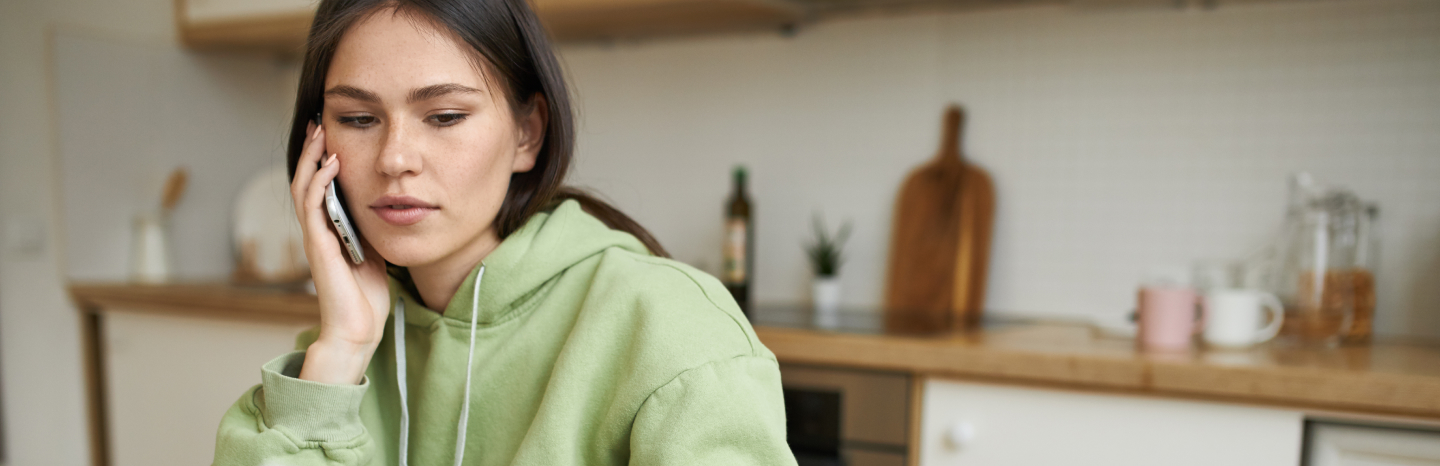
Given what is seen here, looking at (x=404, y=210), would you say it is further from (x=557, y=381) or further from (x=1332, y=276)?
(x=1332, y=276)

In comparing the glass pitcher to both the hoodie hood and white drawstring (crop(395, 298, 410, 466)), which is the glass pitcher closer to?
the hoodie hood

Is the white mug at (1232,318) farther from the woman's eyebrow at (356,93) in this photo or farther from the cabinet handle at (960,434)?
the woman's eyebrow at (356,93)

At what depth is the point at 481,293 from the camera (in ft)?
2.63

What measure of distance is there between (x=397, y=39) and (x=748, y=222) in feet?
3.96

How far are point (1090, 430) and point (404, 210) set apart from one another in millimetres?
988

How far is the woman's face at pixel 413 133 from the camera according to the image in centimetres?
73

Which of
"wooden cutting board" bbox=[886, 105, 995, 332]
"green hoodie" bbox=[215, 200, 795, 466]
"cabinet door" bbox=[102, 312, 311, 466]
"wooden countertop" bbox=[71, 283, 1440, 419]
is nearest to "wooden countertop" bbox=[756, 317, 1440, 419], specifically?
"wooden countertop" bbox=[71, 283, 1440, 419]

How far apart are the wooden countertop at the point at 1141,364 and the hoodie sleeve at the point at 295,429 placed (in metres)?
0.78

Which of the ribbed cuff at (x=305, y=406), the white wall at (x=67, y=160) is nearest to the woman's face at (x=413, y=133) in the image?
the ribbed cuff at (x=305, y=406)

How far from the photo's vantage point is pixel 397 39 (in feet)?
2.41

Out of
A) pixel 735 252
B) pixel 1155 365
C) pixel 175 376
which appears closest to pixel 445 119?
pixel 1155 365

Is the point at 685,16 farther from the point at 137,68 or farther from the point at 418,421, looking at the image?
the point at 137,68

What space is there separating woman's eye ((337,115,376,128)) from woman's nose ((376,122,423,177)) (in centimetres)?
4

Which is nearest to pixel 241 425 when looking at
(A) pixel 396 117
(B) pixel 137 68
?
(A) pixel 396 117
